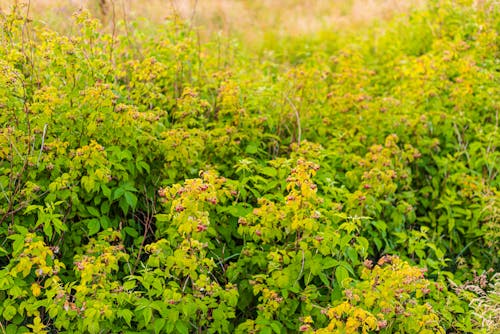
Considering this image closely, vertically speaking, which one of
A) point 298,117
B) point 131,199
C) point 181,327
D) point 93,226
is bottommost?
point 181,327

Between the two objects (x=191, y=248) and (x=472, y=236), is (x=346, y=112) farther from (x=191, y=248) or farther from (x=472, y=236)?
(x=191, y=248)

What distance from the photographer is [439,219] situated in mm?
4555

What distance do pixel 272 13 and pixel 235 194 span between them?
697cm

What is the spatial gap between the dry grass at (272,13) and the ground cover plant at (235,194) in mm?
2583

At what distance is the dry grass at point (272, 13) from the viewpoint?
8203mm

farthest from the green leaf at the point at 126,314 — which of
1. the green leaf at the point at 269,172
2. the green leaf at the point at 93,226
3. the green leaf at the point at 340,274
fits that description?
the green leaf at the point at 269,172

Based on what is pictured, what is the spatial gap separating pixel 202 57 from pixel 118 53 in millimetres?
771

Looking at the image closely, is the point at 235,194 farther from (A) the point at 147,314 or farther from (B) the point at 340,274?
(A) the point at 147,314

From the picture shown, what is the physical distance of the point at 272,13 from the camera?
10109 mm

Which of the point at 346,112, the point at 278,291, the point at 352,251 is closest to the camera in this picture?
the point at 278,291

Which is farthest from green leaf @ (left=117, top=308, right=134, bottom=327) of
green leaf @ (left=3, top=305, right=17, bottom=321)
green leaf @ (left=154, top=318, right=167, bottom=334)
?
green leaf @ (left=3, top=305, right=17, bottom=321)

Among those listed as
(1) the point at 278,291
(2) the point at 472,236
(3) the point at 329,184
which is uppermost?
(3) the point at 329,184

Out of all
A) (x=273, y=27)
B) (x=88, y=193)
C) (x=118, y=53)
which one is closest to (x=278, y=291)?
(x=88, y=193)

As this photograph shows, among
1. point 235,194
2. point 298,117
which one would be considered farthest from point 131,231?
point 298,117
